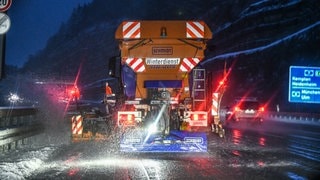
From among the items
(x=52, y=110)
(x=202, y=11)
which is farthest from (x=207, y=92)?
(x=202, y=11)

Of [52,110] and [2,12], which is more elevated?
[2,12]

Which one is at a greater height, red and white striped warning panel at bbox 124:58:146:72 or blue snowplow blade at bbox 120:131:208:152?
red and white striped warning panel at bbox 124:58:146:72

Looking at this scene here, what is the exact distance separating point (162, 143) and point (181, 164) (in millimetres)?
1368

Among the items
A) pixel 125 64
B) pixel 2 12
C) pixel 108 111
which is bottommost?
pixel 108 111

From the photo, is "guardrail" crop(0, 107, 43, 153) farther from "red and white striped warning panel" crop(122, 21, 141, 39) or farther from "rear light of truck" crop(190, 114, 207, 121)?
"rear light of truck" crop(190, 114, 207, 121)

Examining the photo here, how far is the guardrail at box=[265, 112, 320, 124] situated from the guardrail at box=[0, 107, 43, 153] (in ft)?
78.3

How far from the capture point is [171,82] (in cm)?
1550

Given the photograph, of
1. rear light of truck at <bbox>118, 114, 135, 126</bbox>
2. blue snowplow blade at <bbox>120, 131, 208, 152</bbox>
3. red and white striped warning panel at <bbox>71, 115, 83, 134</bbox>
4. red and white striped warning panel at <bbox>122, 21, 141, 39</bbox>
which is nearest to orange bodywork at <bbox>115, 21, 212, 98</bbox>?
red and white striped warning panel at <bbox>122, 21, 141, 39</bbox>

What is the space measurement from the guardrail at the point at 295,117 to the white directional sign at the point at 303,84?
372 cm

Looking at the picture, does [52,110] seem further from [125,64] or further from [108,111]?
[125,64]

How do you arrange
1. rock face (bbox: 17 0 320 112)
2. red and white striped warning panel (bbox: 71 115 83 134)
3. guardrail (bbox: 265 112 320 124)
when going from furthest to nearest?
rock face (bbox: 17 0 320 112)
guardrail (bbox: 265 112 320 124)
red and white striped warning panel (bbox: 71 115 83 134)

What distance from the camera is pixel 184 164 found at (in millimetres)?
12922

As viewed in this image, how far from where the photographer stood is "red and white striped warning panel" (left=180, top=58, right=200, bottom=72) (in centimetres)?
1562

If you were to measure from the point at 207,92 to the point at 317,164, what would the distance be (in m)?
4.21
